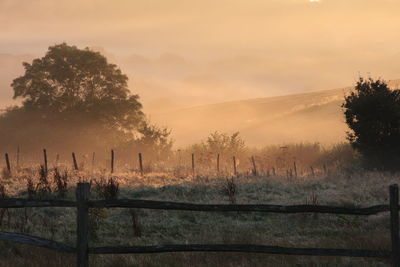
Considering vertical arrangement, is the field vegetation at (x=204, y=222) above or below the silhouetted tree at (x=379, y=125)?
below

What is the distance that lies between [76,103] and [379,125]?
32.4 meters

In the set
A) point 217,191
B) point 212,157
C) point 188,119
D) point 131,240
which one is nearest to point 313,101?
point 188,119

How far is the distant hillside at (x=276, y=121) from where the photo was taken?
11794 cm

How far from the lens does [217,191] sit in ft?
82.9

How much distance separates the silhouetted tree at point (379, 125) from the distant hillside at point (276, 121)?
62603 millimetres

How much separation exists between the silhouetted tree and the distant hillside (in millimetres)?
62603

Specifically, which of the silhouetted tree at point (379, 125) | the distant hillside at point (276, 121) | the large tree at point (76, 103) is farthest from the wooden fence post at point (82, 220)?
the distant hillside at point (276, 121)

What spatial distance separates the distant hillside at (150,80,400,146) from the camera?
387 feet

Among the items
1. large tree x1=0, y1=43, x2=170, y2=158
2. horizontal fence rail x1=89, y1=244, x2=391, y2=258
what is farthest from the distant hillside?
horizontal fence rail x1=89, y1=244, x2=391, y2=258

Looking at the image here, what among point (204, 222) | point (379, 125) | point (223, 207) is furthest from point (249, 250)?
point (379, 125)

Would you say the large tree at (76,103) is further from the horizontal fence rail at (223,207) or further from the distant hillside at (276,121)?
the distant hillside at (276,121)

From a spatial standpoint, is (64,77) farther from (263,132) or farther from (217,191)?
(263,132)

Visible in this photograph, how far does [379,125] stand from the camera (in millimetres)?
36500

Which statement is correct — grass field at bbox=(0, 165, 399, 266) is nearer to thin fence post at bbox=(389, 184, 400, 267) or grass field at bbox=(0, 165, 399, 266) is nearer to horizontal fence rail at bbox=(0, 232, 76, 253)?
horizontal fence rail at bbox=(0, 232, 76, 253)
